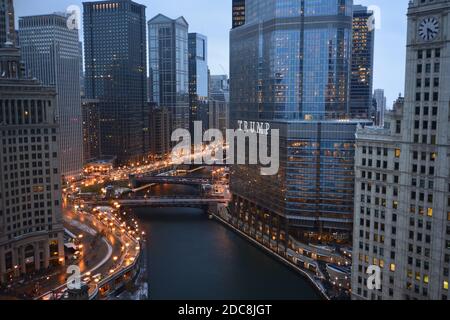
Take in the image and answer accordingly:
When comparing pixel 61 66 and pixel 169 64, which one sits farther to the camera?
pixel 169 64

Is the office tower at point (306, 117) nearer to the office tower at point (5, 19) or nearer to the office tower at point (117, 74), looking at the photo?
the office tower at point (5, 19)

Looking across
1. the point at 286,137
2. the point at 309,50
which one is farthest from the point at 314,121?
the point at 309,50

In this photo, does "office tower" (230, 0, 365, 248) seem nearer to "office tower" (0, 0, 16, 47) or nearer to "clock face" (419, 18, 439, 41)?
"clock face" (419, 18, 439, 41)

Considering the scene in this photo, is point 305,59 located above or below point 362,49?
below

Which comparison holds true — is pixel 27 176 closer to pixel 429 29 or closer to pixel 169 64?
pixel 429 29

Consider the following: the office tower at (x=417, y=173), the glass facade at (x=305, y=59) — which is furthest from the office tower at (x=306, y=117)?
the office tower at (x=417, y=173)

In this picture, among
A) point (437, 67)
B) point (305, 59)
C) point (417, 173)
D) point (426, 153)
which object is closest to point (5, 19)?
point (305, 59)
